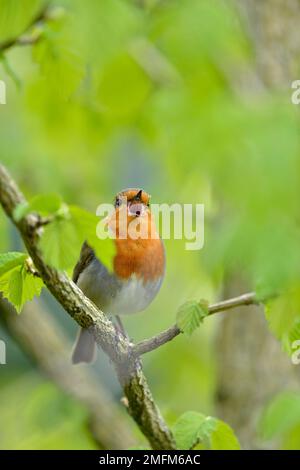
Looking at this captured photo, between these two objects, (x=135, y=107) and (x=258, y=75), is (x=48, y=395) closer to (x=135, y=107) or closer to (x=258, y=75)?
(x=135, y=107)

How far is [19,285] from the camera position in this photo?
171 cm

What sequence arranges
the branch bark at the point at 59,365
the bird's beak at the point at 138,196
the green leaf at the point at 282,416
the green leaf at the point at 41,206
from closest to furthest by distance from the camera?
1. the green leaf at the point at 41,206
2. the bird's beak at the point at 138,196
3. the green leaf at the point at 282,416
4. the branch bark at the point at 59,365

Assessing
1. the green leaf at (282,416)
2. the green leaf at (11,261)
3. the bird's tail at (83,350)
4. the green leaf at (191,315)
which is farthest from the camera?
the bird's tail at (83,350)

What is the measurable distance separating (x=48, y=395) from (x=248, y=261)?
6.07 ft

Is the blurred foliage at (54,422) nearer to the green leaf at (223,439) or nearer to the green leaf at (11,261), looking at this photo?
the green leaf at (223,439)

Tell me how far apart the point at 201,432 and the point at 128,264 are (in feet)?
1.65

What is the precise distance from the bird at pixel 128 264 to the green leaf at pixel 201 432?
1.14 ft

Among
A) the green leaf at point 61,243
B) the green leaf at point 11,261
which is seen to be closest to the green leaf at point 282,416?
the green leaf at point 11,261

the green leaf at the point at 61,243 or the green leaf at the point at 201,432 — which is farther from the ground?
the green leaf at the point at 61,243

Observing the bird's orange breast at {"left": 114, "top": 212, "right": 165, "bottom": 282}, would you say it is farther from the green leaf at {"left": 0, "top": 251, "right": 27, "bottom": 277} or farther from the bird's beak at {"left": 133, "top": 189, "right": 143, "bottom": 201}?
the green leaf at {"left": 0, "top": 251, "right": 27, "bottom": 277}

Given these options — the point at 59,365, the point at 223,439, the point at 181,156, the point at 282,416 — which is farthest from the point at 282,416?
the point at 59,365

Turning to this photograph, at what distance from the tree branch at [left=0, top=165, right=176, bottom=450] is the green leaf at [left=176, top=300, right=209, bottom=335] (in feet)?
0.49

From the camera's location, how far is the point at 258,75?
3945 millimetres

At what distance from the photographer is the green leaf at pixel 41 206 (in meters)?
1.38
